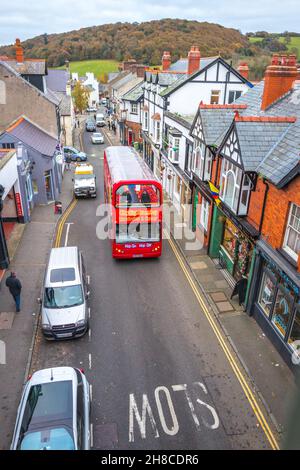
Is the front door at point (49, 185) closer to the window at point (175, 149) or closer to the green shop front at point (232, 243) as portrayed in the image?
the window at point (175, 149)

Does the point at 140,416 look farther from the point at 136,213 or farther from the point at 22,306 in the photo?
the point at 136,213

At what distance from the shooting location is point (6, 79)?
27.1 m

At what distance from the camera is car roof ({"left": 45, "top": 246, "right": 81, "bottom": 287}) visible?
14305mm

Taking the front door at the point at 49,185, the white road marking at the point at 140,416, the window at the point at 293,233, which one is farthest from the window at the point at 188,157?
the white road marking at the point at 140,416

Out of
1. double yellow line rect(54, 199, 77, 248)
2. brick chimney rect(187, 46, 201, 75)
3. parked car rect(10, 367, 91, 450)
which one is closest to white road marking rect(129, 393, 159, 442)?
parked car rect(10, 367, 91, 450)

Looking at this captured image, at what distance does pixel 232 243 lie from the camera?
17828mm

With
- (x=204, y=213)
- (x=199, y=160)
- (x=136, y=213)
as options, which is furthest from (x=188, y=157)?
(x=136, y=213)

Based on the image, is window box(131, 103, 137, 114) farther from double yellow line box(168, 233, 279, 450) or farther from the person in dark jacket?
the person in dark jacket

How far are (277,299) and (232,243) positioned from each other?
492cm

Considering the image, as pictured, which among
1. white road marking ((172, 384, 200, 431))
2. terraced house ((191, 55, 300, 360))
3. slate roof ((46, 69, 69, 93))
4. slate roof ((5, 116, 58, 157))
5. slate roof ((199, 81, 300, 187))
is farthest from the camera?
slate roof ((46, 69, 69, 93))

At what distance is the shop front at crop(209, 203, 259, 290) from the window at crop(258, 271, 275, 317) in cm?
77

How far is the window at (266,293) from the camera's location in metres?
13.8

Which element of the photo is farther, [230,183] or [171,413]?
[230,183]
